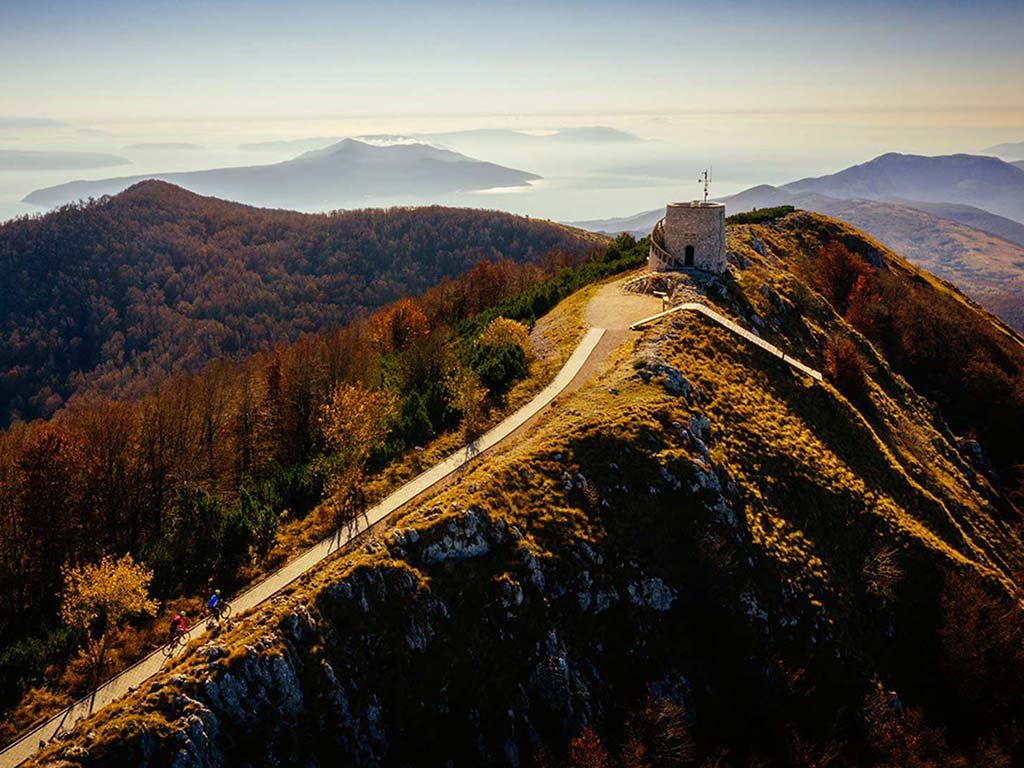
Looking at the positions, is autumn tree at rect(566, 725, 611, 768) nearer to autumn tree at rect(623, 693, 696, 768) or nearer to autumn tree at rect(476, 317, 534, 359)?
autumn tree at rect(623, 693, 696, 768)

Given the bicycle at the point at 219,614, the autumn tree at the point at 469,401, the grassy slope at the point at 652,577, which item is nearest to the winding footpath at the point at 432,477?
the bicycle at the point at 219,614

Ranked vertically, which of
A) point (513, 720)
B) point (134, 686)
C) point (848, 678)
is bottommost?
point (848, 678)

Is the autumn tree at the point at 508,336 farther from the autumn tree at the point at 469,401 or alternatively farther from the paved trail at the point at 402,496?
the autumn tree at the point at 469,401

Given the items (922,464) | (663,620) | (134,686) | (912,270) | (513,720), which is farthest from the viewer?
(912,270)

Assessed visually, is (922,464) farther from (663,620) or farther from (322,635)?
(322,635)

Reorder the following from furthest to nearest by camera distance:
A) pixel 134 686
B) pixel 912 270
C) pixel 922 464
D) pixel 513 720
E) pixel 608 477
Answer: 1. pixel 912 270
2. pixel 922 464
3. pixel 608 477
4. pixel 513 720
5. pixel 134 686

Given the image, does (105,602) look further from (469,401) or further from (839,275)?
(839,275)

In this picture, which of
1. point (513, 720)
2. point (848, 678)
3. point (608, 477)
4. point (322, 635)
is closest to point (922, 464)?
point (848, 678)

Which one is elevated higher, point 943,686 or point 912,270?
point 912,270
